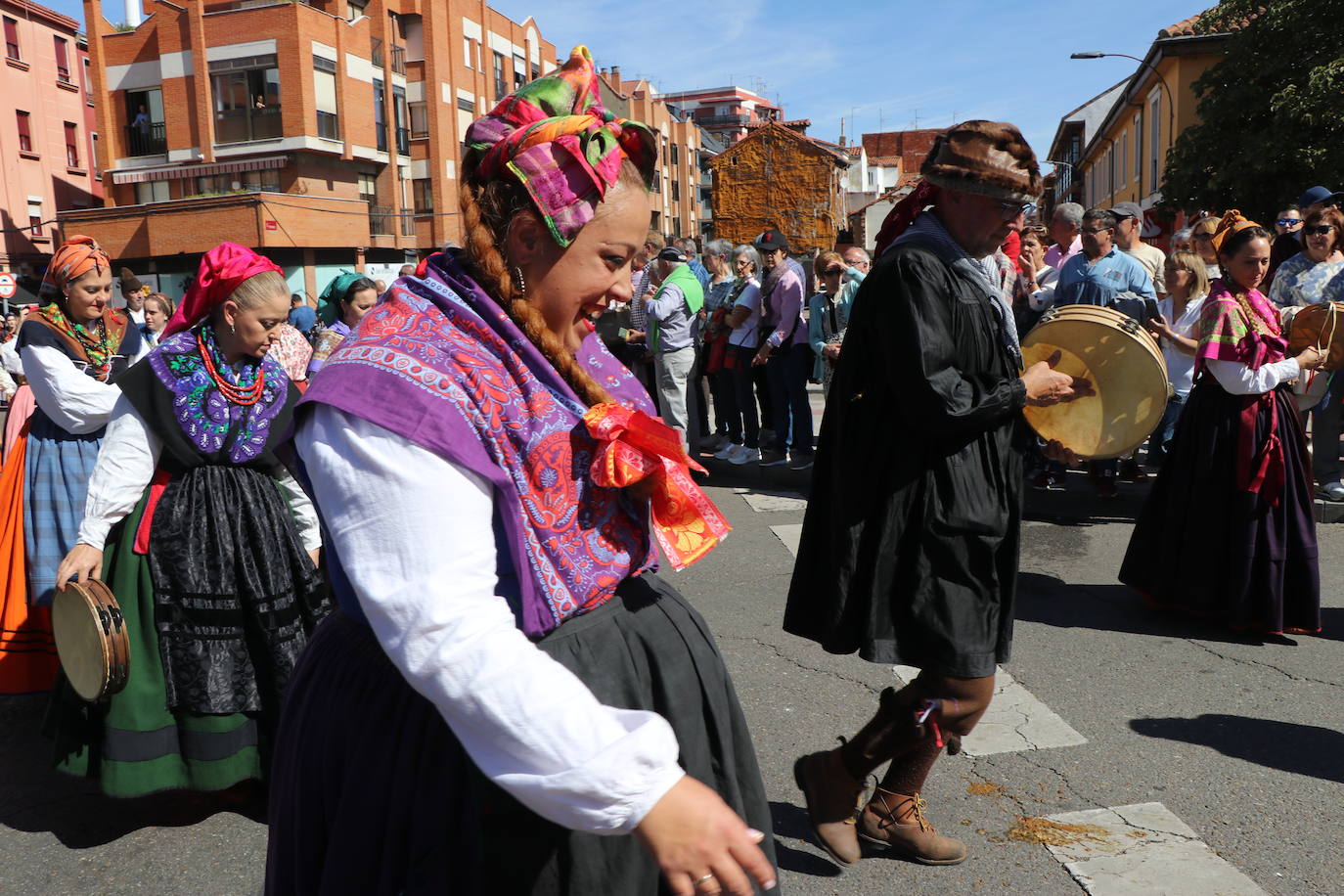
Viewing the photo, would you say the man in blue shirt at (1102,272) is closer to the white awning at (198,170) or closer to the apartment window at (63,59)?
the white awning at (198,170)

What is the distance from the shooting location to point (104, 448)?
10.7 feet

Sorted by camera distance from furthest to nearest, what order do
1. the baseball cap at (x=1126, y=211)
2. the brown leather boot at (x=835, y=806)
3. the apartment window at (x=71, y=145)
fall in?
the apartment window at (x=71, y=145)
the baseball cap at (x=1126, y=211)
the brown leather boot at (x=835, y=806)

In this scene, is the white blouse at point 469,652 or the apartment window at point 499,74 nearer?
the white blouse at point 469,652

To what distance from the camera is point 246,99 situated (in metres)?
37.3

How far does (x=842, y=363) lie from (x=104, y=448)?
7.45 feet

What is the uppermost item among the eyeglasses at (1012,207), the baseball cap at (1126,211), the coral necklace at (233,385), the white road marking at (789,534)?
the baseball cap at (1126,211)

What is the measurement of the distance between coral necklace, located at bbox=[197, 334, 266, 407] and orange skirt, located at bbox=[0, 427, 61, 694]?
53.1 inches

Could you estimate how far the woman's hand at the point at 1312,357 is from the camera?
4.97m

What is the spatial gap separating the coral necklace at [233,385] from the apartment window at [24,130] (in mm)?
45282

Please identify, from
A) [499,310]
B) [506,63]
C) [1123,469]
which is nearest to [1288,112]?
[1123,469]

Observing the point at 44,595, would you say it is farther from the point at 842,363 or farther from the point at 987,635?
the point at 987,635

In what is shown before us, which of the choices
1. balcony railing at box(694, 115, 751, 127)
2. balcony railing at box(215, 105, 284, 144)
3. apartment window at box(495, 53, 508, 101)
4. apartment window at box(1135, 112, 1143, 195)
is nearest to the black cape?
balcony railing at box(215, 105, 284, 144)

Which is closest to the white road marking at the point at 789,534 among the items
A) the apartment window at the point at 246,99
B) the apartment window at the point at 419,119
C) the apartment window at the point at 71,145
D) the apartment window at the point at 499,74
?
the apartment window at the point at 246,99

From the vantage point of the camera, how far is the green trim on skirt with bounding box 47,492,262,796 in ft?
10.9
